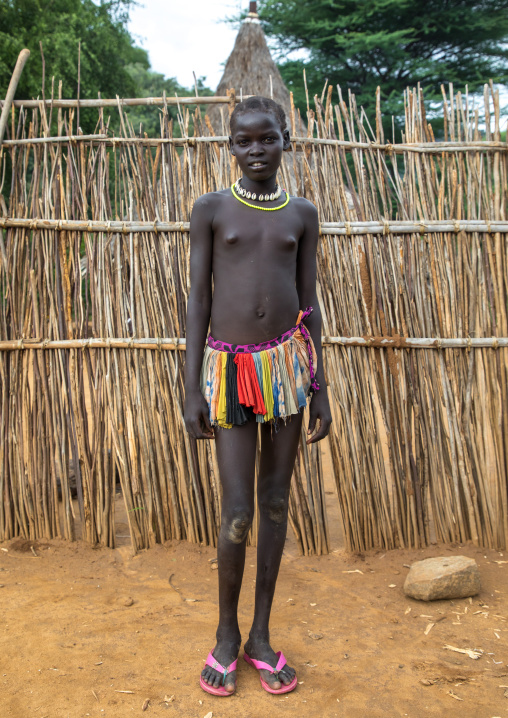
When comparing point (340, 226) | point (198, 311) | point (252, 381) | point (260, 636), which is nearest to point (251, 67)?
point (340, 226)

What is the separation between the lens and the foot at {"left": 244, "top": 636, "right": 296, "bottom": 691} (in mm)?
2113

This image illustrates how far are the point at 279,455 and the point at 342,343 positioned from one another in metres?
1.05

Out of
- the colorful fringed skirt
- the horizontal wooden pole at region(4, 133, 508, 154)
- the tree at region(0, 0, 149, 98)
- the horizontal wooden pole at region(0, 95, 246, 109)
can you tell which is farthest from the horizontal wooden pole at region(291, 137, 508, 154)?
the tree at region(0, 0, 149, 98)

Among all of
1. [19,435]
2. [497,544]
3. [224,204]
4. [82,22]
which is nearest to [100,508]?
[19,435]

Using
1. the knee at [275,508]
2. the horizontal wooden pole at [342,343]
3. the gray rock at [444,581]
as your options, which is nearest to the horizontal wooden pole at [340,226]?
the horizontal wooden pole at [342,343]

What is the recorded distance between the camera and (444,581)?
2730 millimetres

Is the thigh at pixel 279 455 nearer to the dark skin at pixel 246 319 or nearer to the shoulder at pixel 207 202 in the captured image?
the dark skin at pixel 246 319

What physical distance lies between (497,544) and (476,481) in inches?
13.7

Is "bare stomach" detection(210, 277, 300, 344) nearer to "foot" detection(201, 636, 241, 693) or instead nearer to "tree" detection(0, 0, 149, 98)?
"foot" detection(201, 636, 241, 693)

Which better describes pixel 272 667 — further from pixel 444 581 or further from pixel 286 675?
pixel 444 581

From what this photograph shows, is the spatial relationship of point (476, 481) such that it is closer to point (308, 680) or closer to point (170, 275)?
point (308, 680)

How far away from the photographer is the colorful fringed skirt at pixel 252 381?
213 cm

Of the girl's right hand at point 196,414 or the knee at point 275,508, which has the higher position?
the girl's right hand at point 196,414

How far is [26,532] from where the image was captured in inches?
129
